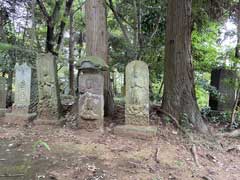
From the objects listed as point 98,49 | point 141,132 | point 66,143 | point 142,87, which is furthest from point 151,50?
point 66,143

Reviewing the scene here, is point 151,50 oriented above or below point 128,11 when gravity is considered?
below

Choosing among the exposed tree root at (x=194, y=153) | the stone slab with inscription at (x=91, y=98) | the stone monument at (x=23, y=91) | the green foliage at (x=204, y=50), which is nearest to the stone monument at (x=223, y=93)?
the green foliage at (x=204, y=50)

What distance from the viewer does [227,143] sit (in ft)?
17.5

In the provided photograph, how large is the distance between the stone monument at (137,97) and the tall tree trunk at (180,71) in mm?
713

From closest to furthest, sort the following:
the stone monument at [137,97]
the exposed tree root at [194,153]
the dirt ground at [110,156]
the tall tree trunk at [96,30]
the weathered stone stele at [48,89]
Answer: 1. the dirt ground at [110,156]
2. the exposed tree root at [194,153]
3. the stone monument at [137,97]
4. the weathered stone stele at [48,89]
5. the tall tree trunk at [96,30]

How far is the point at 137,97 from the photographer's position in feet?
16.6

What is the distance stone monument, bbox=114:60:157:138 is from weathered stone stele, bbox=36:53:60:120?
1501mm

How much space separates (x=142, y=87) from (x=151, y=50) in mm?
3612

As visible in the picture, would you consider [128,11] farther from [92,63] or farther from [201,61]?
[92,63]

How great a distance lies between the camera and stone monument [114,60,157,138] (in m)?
5.04

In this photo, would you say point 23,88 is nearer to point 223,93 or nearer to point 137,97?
point 137,97

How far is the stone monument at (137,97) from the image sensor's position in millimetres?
5039

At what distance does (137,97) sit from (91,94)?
883mm

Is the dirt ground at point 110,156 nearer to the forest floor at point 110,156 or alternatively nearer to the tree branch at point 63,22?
the forest floor at point 110,156
